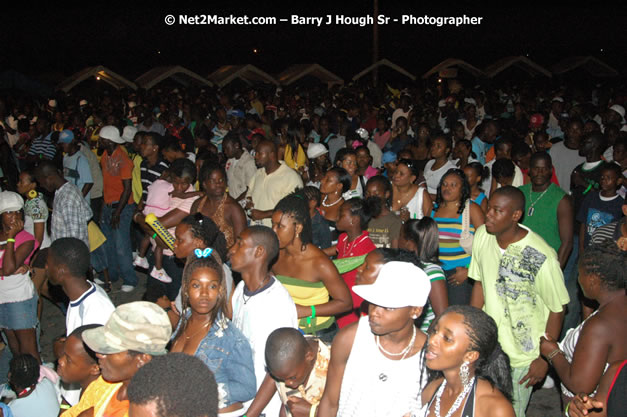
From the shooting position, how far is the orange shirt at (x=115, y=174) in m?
7.41

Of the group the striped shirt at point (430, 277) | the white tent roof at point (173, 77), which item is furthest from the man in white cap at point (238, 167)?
the white tent roof at point (173, 77)

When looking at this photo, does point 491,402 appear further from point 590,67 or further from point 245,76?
point 590,67

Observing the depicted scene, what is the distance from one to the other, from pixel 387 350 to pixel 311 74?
Result: 23892 millimetres

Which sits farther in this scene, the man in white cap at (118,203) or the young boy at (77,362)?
the man in white cap at (118,203)

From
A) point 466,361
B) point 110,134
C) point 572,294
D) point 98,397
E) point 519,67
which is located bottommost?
point 572,294

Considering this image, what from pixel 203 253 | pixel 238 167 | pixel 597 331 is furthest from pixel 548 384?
pixel 238 167

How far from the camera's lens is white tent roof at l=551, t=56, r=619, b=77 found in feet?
82.5

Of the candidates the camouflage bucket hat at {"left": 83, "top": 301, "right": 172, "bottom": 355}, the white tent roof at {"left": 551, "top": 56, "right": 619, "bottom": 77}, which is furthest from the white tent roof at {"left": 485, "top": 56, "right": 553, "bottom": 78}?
the camouflage bucket hat at {"left": 83, "top": 301, "right": 172, "bottom": 355}

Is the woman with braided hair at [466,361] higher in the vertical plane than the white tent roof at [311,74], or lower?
lower

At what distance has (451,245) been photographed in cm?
495

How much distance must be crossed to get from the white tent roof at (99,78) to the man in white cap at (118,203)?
16681mm

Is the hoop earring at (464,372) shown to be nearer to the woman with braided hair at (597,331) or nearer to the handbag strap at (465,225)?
the woman with braided hair at (597,331)

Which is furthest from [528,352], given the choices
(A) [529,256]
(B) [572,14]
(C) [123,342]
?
(B) [572,14]

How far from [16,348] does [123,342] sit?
3.19 m
